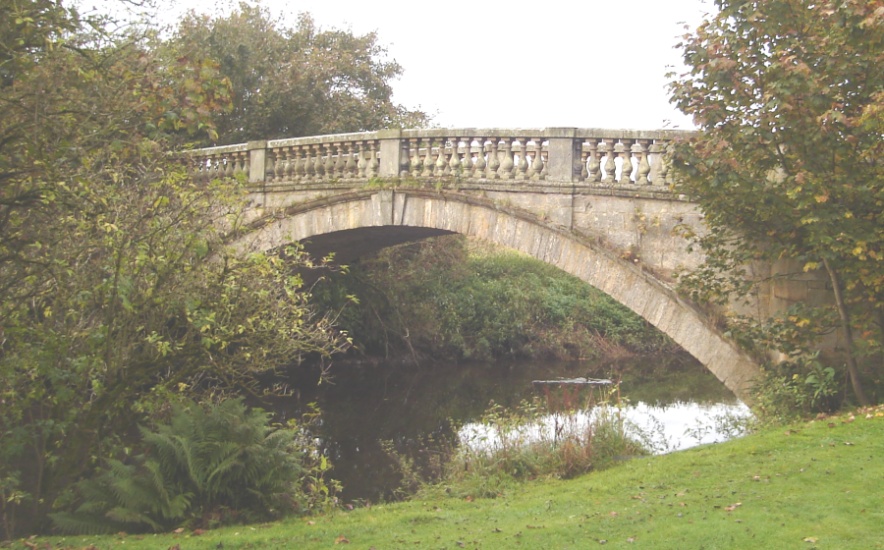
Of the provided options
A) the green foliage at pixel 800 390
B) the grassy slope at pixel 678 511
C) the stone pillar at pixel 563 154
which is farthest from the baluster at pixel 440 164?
the grassy slope at pixel 678 511

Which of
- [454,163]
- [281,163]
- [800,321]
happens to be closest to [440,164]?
[454,163]

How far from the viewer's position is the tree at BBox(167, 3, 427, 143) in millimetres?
18953

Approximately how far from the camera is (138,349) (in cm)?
798

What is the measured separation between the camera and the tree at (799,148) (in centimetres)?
768

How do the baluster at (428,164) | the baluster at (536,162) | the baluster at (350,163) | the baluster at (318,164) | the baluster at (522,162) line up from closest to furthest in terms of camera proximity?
1. the baluster at (536,162)
2. the baluster at (522,162)
3. the baluster at (428,164)
4. the baluster at (350,163)
5. the baluster at (318,164)

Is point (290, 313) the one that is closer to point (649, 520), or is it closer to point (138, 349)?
point (138, 349)

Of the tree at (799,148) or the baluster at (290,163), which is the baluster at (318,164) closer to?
the baluster at (290,163)

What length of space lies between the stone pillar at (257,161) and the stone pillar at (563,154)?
554cm

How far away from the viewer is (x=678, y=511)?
627 centimetres

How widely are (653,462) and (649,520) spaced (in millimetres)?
2161

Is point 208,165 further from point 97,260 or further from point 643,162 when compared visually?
point 97,260

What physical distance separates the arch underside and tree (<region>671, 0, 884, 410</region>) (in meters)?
Result: 0.97

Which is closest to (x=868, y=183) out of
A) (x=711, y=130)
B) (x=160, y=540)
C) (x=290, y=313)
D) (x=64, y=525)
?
(x=711, y=130)

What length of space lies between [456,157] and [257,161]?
4.15 meters
